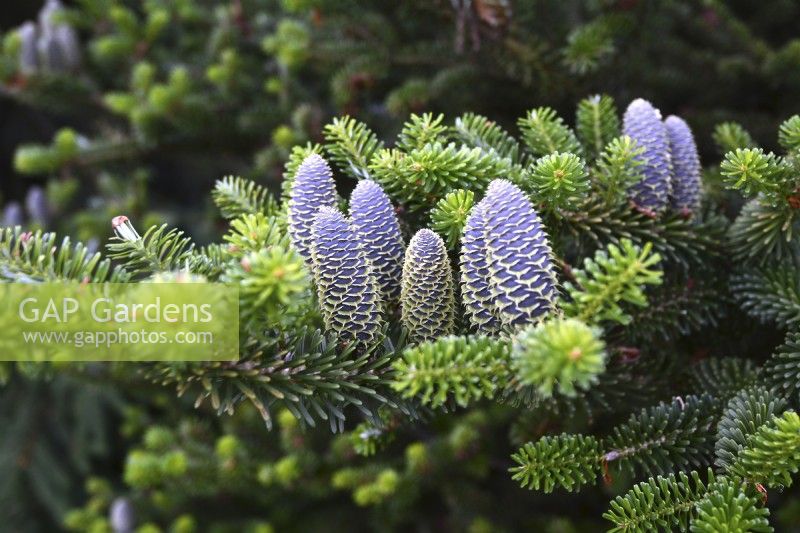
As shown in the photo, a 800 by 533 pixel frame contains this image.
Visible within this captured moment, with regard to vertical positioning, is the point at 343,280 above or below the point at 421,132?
below

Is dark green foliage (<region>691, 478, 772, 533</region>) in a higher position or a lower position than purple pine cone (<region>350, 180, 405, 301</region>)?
lower

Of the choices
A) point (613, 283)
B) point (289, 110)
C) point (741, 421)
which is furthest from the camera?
point (289, 110)

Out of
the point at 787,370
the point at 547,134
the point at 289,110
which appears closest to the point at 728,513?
the point at 787,370

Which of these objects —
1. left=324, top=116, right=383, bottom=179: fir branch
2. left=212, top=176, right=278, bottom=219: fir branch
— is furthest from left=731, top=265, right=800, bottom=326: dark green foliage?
left=212, top=176, right=278, bottom=219: fir branch

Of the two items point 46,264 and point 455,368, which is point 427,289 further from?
point 46,264

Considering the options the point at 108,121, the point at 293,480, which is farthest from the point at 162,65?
the point at 293,480

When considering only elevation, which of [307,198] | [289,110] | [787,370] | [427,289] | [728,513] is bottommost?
[728,513]

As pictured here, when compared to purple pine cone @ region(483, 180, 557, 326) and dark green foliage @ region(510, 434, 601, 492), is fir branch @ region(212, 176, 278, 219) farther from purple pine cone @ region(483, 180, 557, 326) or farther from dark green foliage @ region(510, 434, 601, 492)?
dark green foliage @ region(510, 434, 601, 492)
